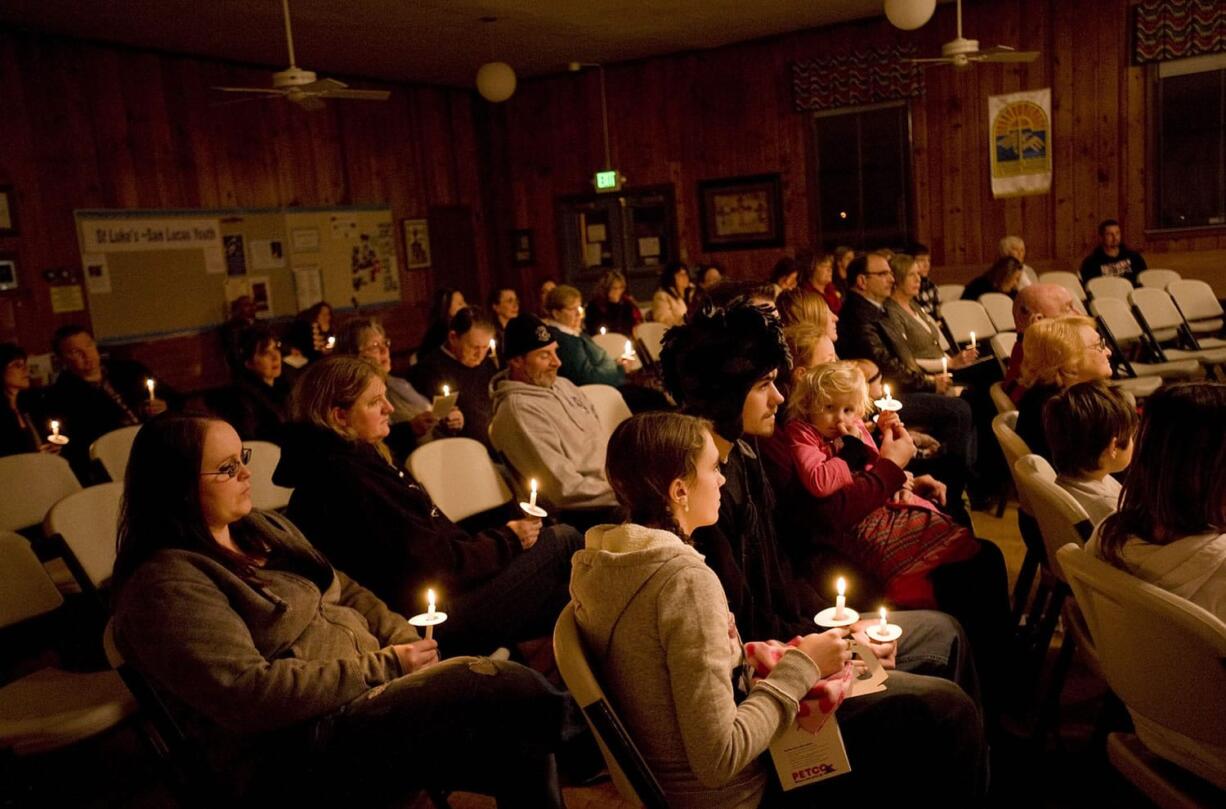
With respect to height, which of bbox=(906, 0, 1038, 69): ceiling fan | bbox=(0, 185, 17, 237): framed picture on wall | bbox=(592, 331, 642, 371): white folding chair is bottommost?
bbox=(592, 331, 642, 371): white folding chair

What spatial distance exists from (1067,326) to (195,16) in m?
6.33

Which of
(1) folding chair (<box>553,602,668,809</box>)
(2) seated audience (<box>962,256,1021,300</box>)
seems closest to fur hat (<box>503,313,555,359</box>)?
(1) folding chair (<box>553,602,668,809</box>)

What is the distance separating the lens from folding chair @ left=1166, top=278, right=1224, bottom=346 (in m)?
7.30

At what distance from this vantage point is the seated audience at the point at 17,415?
4824 mm

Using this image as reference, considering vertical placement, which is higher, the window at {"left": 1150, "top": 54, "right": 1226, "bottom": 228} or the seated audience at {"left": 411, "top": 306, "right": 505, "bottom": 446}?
the window at {"left": 1150, "top": 54, "right": 1226, "bottom": 228}

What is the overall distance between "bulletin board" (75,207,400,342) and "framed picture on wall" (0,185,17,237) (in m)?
0.47

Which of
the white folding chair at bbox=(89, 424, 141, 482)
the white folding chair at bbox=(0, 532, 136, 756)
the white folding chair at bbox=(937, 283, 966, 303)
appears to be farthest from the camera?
the white folding chair at bbox=(937, 283, 966, 303)

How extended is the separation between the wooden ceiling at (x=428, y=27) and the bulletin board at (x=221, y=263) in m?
1.36

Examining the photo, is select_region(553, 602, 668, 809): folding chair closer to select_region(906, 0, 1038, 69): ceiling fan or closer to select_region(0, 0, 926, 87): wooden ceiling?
select_region(906, 0, 1038, 69): ceiling fan

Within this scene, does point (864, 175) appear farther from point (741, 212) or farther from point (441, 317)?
point (441, 317)

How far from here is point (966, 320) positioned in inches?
273

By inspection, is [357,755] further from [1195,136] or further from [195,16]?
[1195,136]

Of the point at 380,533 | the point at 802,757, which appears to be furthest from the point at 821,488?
the point at 380,533

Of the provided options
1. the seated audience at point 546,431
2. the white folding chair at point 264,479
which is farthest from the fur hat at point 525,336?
the white folding chair at point 264,479
